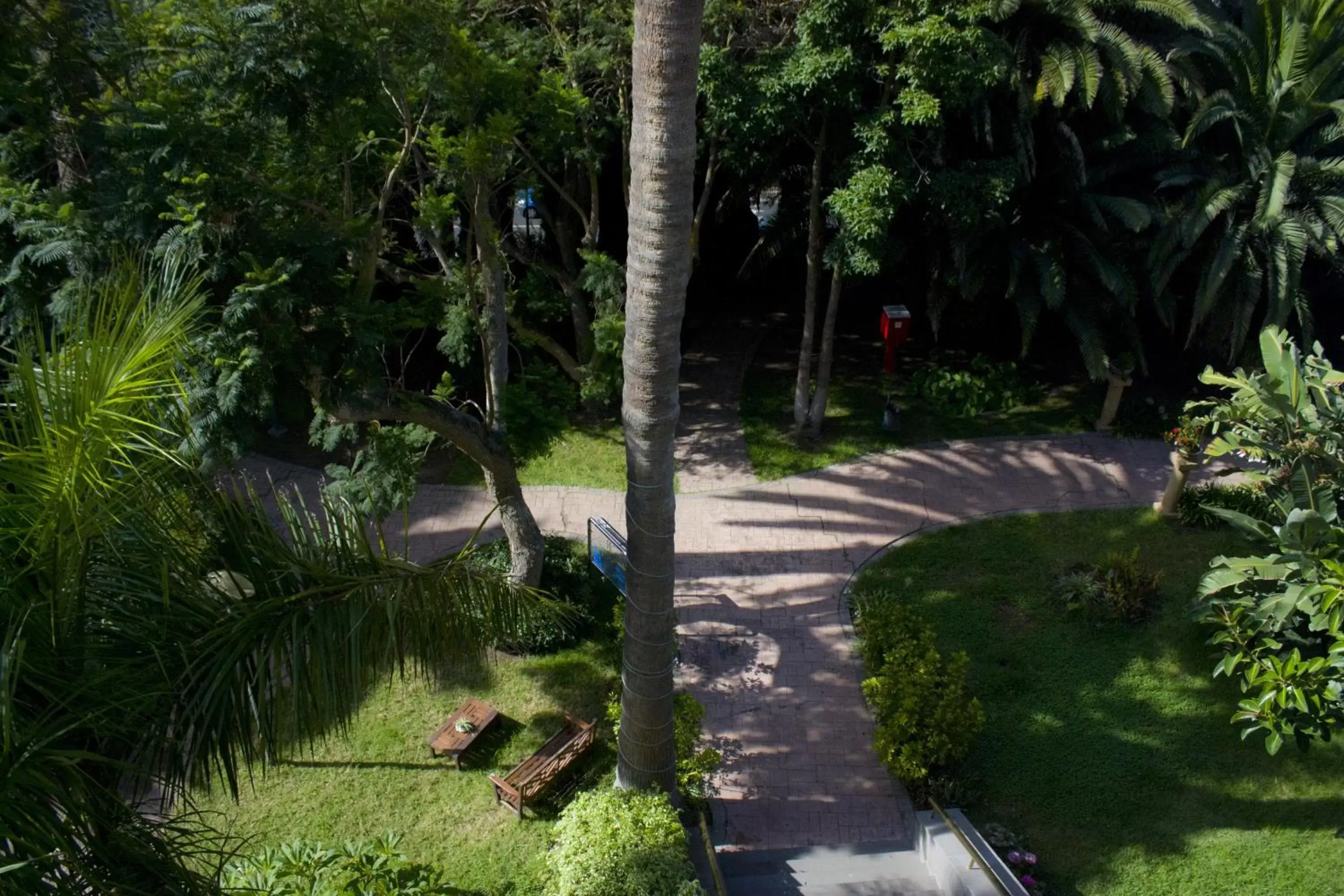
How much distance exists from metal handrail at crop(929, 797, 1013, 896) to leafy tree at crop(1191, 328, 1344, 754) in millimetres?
2502

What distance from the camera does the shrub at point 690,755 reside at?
8.91 metres

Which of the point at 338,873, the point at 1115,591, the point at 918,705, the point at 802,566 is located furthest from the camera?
the point at 802,566

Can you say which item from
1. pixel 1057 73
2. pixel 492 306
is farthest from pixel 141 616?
pixel 1057 73

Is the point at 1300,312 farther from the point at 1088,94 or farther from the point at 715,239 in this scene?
the point at 715,239

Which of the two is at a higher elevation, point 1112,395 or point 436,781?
point 1112,395

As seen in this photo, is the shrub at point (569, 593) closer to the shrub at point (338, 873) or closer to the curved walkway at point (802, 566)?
the curved walkway at point (802, 566)

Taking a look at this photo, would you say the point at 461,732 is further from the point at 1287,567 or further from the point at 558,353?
the point at 1287,567

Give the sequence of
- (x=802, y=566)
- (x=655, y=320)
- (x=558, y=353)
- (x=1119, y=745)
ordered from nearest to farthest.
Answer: (x=655, y=320) < (x=1119, y=745) < (x=802, y=566) < (x=558, y=353)

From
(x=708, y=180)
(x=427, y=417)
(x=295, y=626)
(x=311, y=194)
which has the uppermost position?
(x=708, y=180)

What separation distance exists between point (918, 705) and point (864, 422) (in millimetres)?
6450

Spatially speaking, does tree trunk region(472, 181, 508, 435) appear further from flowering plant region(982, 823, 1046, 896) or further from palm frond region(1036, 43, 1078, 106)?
palm frond region(1036, 43, 1078, 106)

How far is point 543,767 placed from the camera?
30.1ft

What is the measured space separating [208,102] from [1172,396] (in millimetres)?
12941

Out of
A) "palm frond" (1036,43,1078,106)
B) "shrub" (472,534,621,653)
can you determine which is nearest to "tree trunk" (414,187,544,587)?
"shrub" (472,534,621,653)
